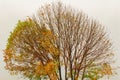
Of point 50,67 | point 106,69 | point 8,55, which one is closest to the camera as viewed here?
point 50,67

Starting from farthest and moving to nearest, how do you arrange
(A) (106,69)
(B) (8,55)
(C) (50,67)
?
(A) (106,69), (B) (8,55), (C) (50,67)

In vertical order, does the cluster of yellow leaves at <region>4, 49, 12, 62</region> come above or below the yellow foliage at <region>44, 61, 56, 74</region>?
above

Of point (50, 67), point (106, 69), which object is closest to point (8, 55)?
point (50, 67)

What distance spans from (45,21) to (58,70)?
22.9ft

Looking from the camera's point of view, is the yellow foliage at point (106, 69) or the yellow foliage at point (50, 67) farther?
the yellow foliage at point (106, 69)

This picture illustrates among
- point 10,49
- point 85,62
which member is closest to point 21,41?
point 10,49

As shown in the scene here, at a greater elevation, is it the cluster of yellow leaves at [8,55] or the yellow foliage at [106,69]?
the cluster of yellow leaves at [8,55]

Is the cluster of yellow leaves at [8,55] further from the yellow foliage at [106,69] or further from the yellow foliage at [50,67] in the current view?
the yellow foliage at [106,69]

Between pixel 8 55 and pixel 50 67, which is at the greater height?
pixel 8 55

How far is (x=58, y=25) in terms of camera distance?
198 ft

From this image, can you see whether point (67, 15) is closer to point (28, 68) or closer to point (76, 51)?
point (76, 51)

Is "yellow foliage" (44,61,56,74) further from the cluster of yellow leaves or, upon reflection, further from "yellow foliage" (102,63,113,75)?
"yellow foliage" (102,63,113,75)

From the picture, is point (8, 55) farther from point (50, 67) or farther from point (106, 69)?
point (106, 69)

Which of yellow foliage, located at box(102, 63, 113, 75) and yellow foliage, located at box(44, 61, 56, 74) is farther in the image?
yellow foliage, located at box(102, 63, 113, 75)
